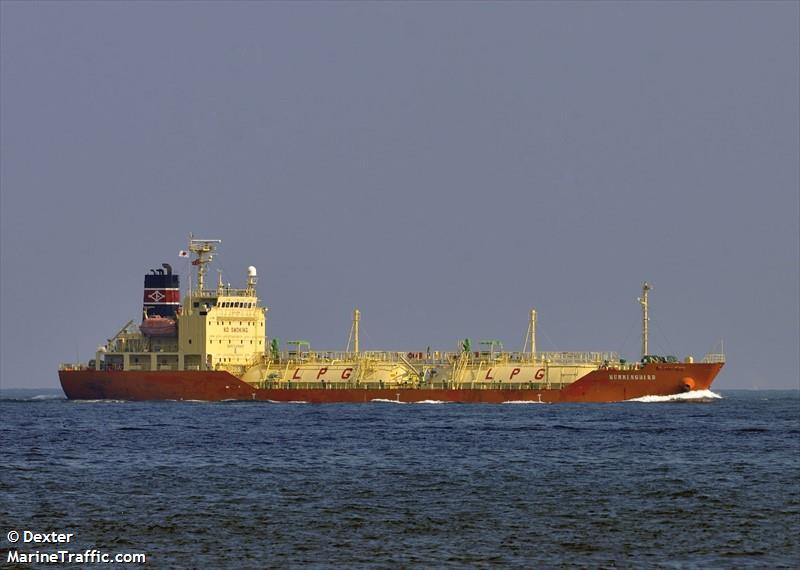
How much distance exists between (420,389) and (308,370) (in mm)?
9722

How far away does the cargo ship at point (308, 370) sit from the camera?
10638 centimetres

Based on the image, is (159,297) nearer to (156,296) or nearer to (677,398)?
(156,296)

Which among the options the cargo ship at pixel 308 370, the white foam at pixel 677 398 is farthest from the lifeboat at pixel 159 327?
the white foam at pixel 677 398

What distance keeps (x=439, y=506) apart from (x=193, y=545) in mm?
9684

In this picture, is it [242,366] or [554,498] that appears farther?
[242,366]

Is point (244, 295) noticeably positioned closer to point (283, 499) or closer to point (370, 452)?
point (370, 452)

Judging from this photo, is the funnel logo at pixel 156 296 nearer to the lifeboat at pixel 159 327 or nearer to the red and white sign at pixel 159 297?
the red and white sign at pixel 159 297

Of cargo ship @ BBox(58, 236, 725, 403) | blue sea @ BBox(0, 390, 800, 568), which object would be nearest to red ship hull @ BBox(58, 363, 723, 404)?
cargo ship @ BBox(58, 236, 725, 403)

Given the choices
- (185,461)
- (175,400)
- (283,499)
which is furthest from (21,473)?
(175,400)

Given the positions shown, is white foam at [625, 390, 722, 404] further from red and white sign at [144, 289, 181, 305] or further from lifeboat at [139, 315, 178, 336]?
red and white sign at [144, 289, 181, 305]

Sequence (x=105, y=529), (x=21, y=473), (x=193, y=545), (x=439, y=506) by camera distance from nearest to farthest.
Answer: (x=193, y=545) → (x=105, y=529) → (x=439, y=506) → (x=21, y=473)

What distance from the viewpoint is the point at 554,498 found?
42.4 metres

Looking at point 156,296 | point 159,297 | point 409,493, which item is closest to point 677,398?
point 159,297

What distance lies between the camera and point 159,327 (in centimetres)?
11088
